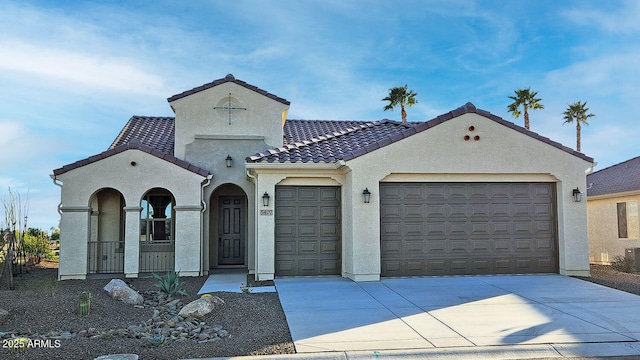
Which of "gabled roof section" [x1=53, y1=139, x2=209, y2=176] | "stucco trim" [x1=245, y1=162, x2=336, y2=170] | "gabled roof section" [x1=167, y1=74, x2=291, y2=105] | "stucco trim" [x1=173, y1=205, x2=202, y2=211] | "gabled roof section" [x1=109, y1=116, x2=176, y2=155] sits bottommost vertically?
"stucco trim" [x1=173, y1=205, x2=202, y2=211]

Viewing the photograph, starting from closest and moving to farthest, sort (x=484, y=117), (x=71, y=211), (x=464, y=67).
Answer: (x=484, y=117) → (x=71, y=211) → (x=464, y=67)

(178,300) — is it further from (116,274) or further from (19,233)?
(19,233)

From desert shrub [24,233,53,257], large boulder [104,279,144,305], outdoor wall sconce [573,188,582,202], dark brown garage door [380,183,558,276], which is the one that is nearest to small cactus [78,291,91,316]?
large boulder [104,279,144,305]

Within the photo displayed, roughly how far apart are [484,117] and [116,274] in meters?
11.5

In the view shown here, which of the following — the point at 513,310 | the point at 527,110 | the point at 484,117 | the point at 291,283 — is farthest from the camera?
the point at 527,110

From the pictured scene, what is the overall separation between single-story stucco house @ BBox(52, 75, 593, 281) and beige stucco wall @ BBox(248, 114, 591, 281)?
0.03 m

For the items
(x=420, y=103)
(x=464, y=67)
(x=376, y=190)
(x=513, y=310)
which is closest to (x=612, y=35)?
(x=464, y=67)

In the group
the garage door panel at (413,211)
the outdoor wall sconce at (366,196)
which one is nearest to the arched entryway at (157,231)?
the outdoor wall sconce at (366,196)

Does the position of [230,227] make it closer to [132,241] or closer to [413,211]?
[132,241]

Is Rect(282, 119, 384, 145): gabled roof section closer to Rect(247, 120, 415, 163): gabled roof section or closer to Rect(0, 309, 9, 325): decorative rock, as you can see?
Rect(247, 120, 415, 163): gabled roof section

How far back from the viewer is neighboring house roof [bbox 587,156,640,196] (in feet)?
56.0

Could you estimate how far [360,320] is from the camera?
8172 millimetres

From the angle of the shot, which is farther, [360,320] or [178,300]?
[178,300]

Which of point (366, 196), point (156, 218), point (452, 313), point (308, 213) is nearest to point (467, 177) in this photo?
point (366, 196)
